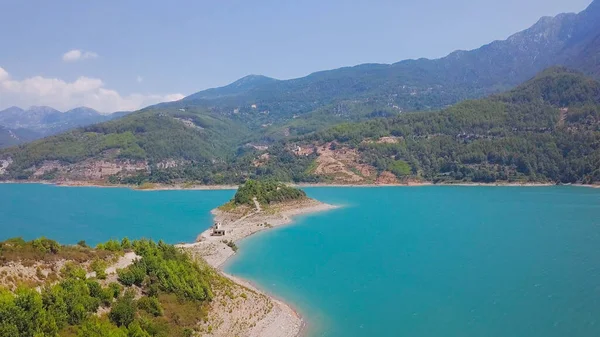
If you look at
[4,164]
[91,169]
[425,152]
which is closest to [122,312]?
[425,152]

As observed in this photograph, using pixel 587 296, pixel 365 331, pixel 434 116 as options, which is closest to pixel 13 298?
pixel 365 331

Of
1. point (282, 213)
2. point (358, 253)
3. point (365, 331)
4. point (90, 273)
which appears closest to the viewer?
point (90, 273)

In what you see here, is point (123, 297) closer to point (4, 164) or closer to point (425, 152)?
point (425, 152)

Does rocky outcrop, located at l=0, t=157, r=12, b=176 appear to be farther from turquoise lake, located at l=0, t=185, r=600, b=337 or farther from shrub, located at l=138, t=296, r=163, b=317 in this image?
shrub, located at l=138, t=296, r=163, b=317

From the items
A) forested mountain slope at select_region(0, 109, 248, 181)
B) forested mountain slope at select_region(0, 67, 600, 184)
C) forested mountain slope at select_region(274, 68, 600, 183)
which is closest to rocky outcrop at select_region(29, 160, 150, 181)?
forested mountain slope at select_region(0, 109, 248, 181)

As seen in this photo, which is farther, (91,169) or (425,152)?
(91,169)

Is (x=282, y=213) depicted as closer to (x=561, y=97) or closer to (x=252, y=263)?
(x=252, y=263)
